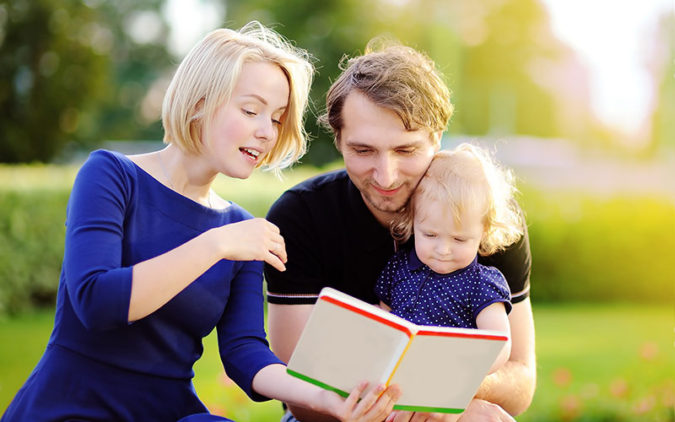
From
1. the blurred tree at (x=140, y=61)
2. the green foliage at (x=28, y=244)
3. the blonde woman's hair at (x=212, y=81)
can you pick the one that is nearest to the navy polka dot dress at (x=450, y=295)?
the blonde woman's hair at (x=212, y=81)

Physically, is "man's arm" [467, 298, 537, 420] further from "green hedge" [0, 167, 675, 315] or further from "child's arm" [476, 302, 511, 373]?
"green hedge" [0, 167, 675, 315]

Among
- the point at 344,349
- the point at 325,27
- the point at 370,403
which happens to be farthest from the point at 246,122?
the point at 325,27

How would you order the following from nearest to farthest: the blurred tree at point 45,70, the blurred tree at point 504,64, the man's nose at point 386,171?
the man's nose at point 386,171
the blurred tree at point 45,70
the blurred tree at point 504,64

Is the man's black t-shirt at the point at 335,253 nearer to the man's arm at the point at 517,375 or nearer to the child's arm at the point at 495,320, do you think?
the man's arm at the point at 517,375

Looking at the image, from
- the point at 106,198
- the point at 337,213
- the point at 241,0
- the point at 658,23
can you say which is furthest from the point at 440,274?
the point at 241,0

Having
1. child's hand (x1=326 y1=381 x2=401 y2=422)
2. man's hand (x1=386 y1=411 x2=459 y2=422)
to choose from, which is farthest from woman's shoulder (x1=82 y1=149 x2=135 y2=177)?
man's hand (x1=386 y1=411 x2=459 y2=422)

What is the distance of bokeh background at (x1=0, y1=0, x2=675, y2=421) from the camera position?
6652mm

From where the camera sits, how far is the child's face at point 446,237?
2.64 metres

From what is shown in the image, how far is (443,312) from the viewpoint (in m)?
2.65

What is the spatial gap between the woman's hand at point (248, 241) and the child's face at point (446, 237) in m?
0.61

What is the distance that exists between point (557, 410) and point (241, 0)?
3219 cm

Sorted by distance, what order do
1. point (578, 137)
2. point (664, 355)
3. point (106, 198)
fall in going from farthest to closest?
point (578, 137), point (664, 355), point (106, 198)

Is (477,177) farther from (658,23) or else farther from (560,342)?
(658,23)

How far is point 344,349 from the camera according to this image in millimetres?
2018
